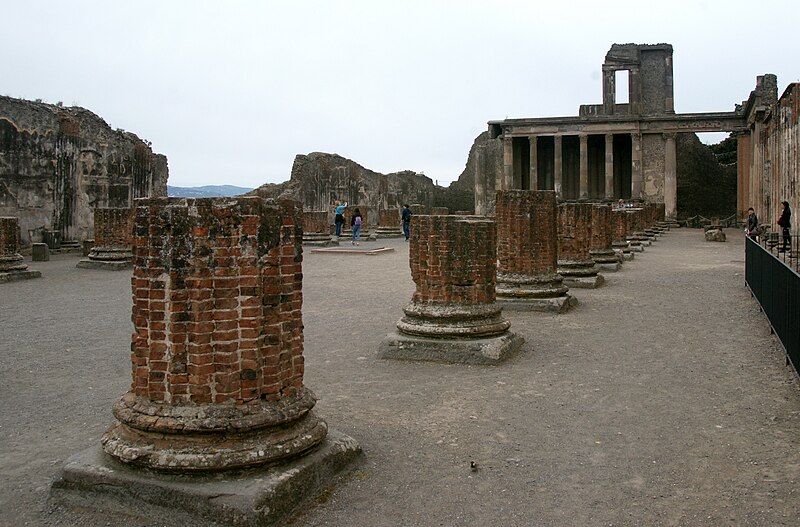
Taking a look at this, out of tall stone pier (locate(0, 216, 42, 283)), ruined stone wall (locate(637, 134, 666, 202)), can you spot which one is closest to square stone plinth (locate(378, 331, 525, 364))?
tall stone pier (locate(0, 216, 42, 283))

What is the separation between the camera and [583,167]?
4066cm

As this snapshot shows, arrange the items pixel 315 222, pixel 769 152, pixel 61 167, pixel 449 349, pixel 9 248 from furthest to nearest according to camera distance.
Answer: pixel 769 152 < pixel 315 222 < pixel 61 167 < pixel 9 248 < pixel 449 349

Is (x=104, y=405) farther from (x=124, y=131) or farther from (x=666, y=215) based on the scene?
(x=666, y=215)

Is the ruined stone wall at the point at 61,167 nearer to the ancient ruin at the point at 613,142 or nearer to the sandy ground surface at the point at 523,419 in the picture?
the sandy ground surface at the point at 523,419

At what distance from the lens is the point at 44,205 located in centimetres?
2123

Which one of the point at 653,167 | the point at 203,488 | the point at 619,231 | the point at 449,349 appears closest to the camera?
the point at 203,488

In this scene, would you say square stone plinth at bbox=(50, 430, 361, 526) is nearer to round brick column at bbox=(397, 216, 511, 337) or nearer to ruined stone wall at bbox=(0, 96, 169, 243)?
round brick column at bbox=(397, 216, 511, 337)

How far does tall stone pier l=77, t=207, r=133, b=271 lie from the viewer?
57.5ft

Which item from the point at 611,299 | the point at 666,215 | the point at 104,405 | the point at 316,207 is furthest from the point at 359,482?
the point at 666,215

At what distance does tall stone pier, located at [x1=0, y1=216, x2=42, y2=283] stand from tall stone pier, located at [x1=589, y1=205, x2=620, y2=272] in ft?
38.0

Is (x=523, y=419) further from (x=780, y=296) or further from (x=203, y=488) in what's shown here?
(x=780, y=296)

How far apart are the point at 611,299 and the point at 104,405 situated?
8091mm

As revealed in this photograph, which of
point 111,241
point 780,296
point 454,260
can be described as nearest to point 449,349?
point 454,260

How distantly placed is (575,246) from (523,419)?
8.37 m
